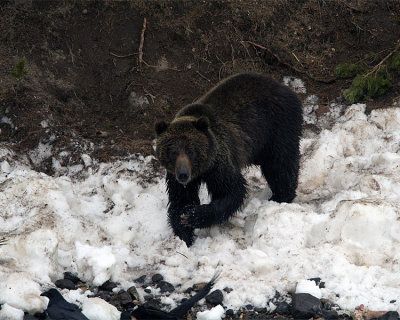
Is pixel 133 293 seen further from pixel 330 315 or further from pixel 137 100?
pixel 137 100

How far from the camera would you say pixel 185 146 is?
6211 mm

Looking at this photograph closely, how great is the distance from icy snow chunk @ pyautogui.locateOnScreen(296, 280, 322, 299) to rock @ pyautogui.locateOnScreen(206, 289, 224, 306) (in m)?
0.70

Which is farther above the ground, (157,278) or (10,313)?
(10,313)

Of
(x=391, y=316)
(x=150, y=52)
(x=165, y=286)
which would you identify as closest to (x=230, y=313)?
(x=165, y=286)

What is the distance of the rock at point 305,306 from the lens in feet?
17.0

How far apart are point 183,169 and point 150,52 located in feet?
13.1

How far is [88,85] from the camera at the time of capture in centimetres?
920

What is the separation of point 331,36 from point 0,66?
17.8 ft

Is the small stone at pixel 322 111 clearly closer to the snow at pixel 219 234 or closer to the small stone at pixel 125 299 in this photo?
the snow at pixel 219 234

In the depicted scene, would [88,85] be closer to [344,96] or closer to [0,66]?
[0,66]

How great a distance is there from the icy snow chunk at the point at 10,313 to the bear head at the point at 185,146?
6.70ft

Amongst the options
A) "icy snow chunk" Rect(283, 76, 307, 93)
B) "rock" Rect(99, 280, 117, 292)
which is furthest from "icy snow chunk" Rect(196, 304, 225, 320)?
"icy snow chunk" Rect(283, 76, 307, 93)

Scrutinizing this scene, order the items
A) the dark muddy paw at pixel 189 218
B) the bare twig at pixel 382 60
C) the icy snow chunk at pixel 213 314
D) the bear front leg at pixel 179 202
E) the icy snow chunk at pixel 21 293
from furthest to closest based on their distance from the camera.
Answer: the bare twig at pixel 382 60 < the bear front leg at pixel 179 202 < the dark muddy paw at pixel 189 218 < the icy snow chunk at pixel 213 314 < the icy snow chunk at pixel 21 293

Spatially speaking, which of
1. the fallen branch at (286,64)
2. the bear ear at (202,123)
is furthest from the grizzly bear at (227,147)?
the fallen branch at (286,64)
